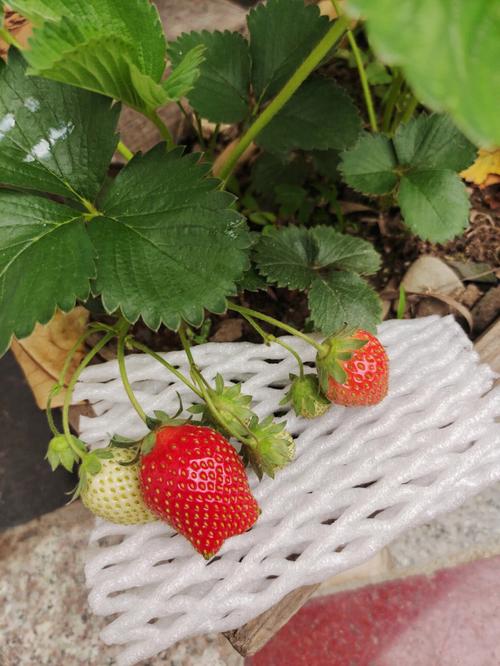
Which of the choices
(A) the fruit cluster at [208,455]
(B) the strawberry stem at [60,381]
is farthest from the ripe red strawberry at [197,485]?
(B) the strawberry stem at [60,381]

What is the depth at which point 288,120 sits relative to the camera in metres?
0.87

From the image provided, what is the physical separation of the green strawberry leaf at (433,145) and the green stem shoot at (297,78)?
193 mm

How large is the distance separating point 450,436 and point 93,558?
43cm

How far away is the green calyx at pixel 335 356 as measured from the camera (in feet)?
2.22

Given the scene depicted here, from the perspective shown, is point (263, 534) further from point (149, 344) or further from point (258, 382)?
point (149, 344)

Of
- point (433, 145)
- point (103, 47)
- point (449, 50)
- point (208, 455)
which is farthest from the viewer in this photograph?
point (433, 145)

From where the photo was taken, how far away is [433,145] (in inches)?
33.5

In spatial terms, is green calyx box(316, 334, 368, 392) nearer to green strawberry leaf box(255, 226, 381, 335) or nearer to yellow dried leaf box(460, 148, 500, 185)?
green strawberry leaf box(255, 226, 381, 335)

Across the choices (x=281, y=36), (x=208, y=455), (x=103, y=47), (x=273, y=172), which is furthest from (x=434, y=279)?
(x=103, y=47)

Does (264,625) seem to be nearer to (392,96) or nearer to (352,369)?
(352,369)

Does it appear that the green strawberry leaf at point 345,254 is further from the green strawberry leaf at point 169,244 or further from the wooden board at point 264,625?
the wooden board at point 264,625

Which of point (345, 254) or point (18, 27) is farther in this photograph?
point (18, 27)

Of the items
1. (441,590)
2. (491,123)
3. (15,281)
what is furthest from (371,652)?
(491,123)

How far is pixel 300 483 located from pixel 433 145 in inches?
18.5
